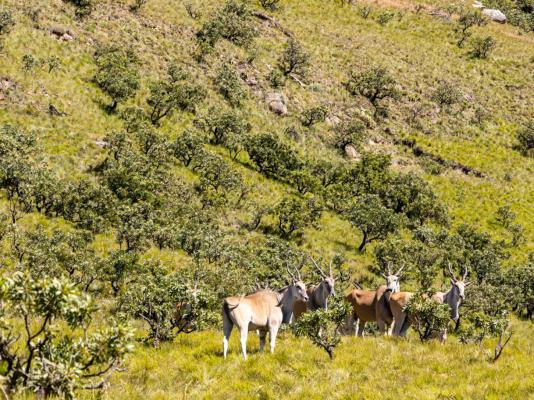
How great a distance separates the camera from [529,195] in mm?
69875

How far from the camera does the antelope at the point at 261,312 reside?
495 inches

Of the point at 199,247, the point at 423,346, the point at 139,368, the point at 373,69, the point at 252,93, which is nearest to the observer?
the point at 139,368

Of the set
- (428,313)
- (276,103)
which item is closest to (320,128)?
(276,103)

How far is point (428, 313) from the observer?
14719mm

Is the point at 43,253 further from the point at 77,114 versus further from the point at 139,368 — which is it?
the point at 77,114

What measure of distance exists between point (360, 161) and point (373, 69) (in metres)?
30.1

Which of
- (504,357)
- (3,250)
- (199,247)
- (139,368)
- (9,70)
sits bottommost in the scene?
(199,247)

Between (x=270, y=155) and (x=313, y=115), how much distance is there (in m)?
17.0

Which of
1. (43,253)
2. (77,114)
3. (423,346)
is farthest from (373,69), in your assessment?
(423,346)

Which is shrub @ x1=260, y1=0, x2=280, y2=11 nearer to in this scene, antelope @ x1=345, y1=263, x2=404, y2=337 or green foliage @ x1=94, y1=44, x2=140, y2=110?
green foliage @ x1=94, y1=44, x2=140, y2=110

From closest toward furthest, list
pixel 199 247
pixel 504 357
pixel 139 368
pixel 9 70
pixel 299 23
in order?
1. pixel 139 368
2. pixel 504 357
3. pixel 199 247
4. pixel 9 70
5. pixel 299 23

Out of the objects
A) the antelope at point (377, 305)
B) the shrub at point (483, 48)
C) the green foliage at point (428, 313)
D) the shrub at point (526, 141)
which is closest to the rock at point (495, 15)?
the shrub at point (483, 48)

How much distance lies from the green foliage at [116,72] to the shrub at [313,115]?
2692 cm

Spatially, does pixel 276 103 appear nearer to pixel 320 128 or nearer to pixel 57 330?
pixel 320 128
